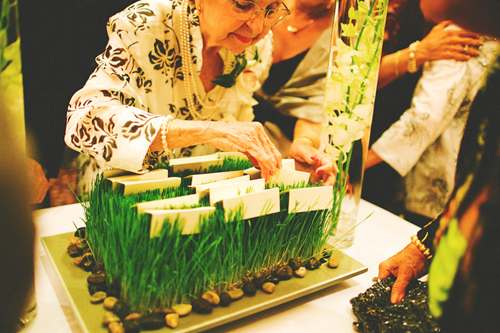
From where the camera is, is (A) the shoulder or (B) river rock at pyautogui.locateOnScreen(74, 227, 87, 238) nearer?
(B) river rock at pyautogui.locateOnScreen(74, 227, 87, 238)

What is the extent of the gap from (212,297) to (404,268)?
447 millimetres

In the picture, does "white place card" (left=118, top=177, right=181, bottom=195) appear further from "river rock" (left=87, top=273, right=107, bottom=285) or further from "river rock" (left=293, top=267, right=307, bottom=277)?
"river rock" (left=293, top=267, right=307, bottom=277)

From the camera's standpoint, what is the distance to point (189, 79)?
129 centimetres

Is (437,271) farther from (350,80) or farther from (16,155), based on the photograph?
(350,80)

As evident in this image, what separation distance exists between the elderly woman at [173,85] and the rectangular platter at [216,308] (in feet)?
0.87

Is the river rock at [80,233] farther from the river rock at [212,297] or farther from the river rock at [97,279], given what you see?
the river rock at [212,297]

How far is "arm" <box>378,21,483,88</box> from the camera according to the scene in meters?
1.40

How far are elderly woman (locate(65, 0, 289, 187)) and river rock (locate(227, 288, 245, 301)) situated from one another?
324 mm

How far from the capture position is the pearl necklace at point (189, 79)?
1185 millimetres

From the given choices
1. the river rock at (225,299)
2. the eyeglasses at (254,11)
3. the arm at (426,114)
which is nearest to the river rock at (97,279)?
the river rock at (225,299)

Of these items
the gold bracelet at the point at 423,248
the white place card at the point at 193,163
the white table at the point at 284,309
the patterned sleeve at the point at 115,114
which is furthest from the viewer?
the white place card at the point at 193,163

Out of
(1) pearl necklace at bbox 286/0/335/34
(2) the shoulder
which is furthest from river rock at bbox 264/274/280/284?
(1) pearl necklace at bbox 286/0/335/34

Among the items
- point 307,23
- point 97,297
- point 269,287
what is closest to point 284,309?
point 269,287

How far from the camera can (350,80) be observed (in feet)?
3.14
